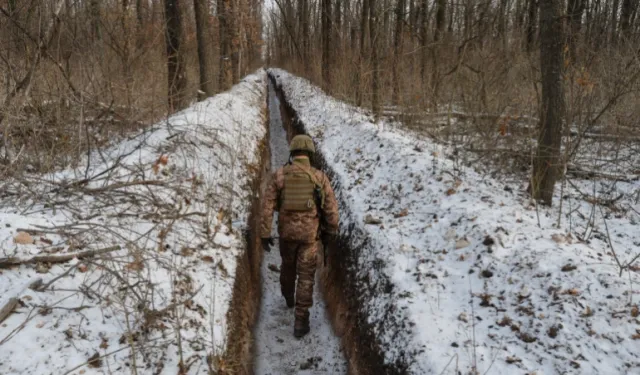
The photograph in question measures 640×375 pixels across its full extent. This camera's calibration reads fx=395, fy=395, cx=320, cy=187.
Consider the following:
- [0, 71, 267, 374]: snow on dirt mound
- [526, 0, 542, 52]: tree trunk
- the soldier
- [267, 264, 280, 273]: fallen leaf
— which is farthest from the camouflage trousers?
[526, 0, 542, 52]: tree trunk

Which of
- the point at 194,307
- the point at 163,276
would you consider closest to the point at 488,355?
the point at 194,307

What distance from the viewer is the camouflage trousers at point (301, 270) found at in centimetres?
423

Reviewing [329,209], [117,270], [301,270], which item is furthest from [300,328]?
[117,270]

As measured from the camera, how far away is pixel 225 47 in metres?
17.1

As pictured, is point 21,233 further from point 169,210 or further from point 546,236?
point 546,236

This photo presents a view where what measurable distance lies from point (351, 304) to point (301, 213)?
3.52ft

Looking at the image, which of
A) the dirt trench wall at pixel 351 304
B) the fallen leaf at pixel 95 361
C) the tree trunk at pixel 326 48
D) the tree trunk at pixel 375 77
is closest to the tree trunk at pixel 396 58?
the tree trunk at pixel 375 77

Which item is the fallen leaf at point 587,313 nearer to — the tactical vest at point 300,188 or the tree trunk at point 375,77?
the tactical vest at point 300,188

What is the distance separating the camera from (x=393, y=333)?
3.11 meters

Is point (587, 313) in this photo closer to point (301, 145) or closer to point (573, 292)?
point (573, 292)

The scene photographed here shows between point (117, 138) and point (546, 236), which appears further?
point (117, 138)

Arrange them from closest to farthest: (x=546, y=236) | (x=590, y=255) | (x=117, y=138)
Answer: (x=590, y=255)
(x=546, y=236)
(x=117, y=138)

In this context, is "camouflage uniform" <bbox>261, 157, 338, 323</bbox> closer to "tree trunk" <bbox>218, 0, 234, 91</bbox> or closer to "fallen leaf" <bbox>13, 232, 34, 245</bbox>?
"fallen leaf" <bbox>13, 232, 34, 245</bbox>

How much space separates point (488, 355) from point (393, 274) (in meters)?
1.16
